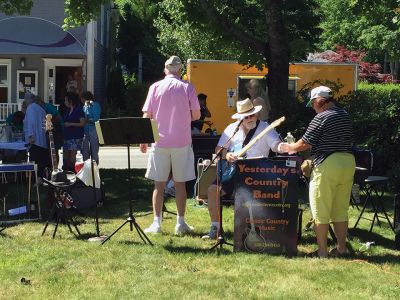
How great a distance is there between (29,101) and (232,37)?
4.47 meters

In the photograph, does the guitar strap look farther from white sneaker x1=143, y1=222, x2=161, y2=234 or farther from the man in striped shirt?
white sneaker x1=143, y1=222, x2=161, y2=234

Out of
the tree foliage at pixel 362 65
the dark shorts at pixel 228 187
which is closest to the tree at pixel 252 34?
the dark shorts at pixel 228 187

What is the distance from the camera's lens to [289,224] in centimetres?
613

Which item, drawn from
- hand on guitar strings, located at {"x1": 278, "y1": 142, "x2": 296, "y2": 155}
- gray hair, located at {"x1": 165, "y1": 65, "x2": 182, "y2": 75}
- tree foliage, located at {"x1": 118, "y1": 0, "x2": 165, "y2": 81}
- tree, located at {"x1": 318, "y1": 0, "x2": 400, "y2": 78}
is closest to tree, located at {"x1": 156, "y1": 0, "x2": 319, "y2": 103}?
tree, located at {"x1": 318, "y1": 0, "x2": 400, "y2": 78}

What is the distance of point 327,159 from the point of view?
5852mm

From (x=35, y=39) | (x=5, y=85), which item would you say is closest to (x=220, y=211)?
A: (x=35, y=39)

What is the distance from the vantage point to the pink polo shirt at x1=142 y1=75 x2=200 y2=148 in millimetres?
6781

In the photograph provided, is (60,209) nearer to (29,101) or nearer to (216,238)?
(216,238)

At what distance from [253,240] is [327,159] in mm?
1127

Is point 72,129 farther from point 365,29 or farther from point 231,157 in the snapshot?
point 365,29

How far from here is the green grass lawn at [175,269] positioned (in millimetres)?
4914

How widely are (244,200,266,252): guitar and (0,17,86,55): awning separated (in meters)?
12.6

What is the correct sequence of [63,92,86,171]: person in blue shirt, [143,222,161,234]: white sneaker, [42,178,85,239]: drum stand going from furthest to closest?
[63,92,86,171]: person in blue shirt < [143,222,161,234]: white sneaker < [42,178,85,239]: drum stand

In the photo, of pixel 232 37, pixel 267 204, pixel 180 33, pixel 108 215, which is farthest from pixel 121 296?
pixel 180 33
